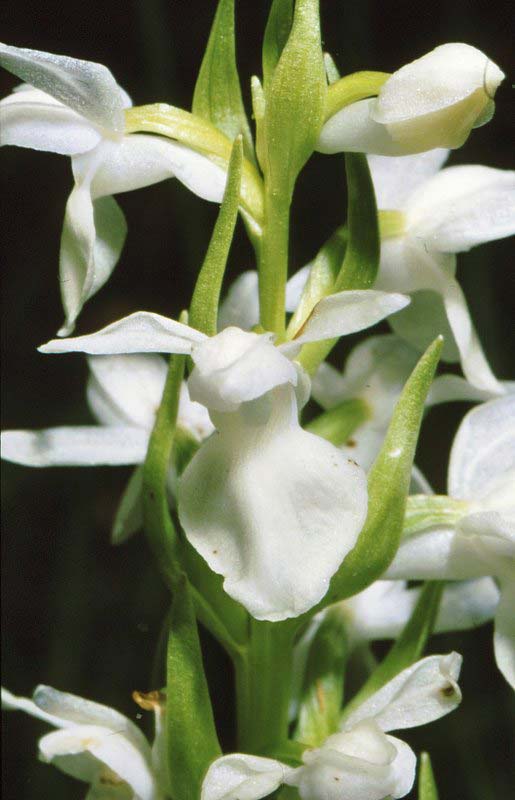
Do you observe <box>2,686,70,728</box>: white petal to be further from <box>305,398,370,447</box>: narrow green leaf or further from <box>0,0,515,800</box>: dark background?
<box>0,0,515,800</box>: dark background

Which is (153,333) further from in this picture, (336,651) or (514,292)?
(514,292)

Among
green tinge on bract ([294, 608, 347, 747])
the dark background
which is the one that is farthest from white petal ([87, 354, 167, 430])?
the dark background

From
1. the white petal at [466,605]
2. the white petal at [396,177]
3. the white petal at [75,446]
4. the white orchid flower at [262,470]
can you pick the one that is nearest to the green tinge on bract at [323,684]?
the white petal at [466,605]

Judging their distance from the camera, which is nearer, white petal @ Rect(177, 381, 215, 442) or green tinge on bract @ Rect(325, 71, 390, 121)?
green tinge on bract @ Rect(325, 71, 390, 121)

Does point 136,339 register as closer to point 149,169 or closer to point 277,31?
point 149,169

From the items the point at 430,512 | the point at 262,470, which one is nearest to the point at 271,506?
the point at 262,470

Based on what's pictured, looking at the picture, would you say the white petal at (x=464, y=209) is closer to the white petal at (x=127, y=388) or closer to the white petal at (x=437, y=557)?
the white petal at (x=437, y=557)

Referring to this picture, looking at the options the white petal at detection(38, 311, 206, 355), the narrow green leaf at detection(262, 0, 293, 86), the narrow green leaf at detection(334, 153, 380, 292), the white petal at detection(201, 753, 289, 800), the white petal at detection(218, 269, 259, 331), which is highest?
the narrow green leaf at detection(262, 0, 293, 86)

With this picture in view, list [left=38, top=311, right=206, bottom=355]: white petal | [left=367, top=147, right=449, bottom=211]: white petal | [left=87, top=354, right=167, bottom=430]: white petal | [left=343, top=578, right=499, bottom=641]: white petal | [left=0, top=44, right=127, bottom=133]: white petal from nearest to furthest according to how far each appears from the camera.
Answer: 1. [left=38, top=311, right=206, bottom=355]: white petal
2. [left=0, top=44, right=127, bottom=133]: white petal
3. [left=367, top=147, right=449, bottom=211]: white petal
4. [left=343, top=578, right=499, bottom=641]: white petal
5. [left=87, top=354, right=167, bottom=430]: white petal
